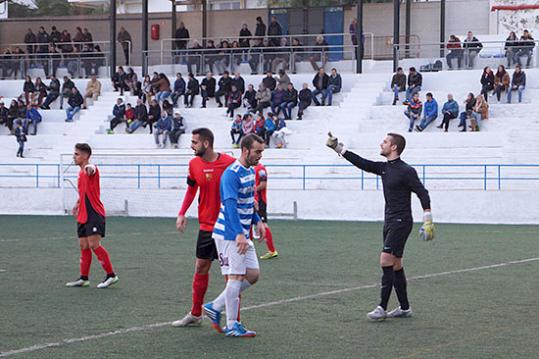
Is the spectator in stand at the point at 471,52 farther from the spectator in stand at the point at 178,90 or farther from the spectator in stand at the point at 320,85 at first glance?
the spectator in stand at the point at 178,90

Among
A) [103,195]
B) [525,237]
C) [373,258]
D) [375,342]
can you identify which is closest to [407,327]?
[375,342]

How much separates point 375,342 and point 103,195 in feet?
67.1

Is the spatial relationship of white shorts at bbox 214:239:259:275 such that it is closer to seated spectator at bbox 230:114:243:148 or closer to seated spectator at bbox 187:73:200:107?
seated spectator at bbox 230:114:243:148

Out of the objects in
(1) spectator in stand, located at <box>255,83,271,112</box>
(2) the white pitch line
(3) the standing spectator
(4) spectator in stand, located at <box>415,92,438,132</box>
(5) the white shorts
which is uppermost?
(3) the standing spectator

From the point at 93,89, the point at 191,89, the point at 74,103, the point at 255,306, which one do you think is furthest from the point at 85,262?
the point at 93,89

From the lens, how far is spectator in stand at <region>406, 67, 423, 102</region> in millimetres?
32688

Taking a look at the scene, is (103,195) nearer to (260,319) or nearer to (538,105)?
(538,105)

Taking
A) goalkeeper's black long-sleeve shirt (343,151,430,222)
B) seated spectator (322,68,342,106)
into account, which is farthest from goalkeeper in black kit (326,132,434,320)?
seated spectator (322,68,342,106)

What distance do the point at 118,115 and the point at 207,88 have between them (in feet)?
10.3

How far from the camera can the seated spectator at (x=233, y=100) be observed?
33434mm

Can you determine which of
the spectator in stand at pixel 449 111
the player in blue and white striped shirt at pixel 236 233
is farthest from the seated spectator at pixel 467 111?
the player in blue and white striped shirt at pixel 236 233

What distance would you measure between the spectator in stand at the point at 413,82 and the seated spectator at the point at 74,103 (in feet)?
38.7

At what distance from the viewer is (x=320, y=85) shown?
33969 millimetres

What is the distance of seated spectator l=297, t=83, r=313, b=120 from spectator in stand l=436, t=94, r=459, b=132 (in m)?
4.60
